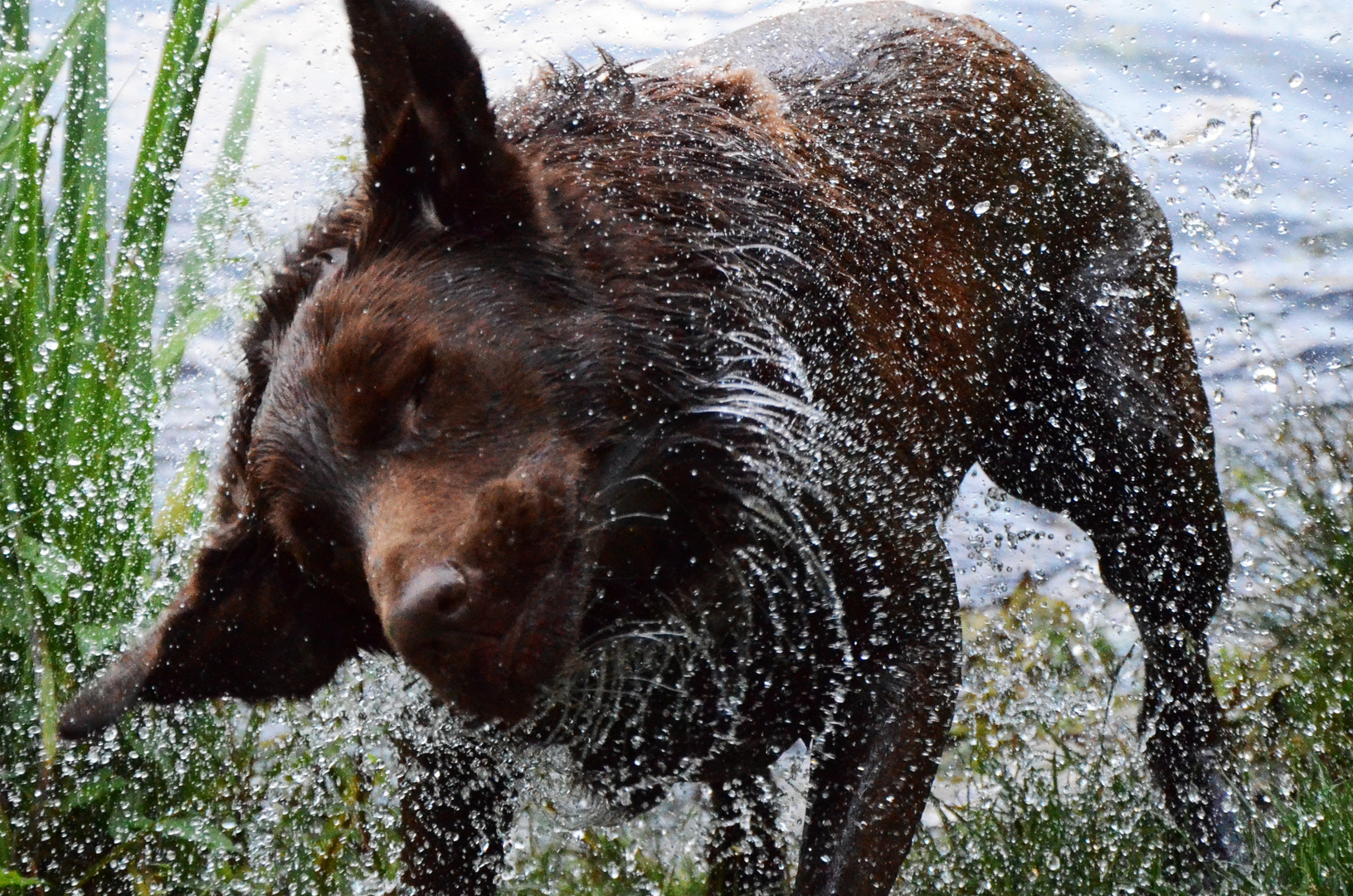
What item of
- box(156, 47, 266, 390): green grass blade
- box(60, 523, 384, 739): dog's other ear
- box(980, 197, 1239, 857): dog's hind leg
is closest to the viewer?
box(60, 523, 384, 739): dog's other ear

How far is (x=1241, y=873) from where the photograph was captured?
3148 mm

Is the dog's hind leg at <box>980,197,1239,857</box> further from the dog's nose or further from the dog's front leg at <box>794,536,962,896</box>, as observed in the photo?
the dog's nose

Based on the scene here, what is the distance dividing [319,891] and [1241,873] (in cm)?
215

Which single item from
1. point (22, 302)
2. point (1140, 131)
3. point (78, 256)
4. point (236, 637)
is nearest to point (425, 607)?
point (236, 637)

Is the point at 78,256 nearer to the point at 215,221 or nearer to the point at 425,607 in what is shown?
the point at 215,221

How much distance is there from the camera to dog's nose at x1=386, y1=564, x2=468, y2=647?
2.10 metres

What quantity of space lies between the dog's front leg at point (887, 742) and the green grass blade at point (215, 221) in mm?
2230

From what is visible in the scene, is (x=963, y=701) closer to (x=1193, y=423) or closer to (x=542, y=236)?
(x=1193, y=423)

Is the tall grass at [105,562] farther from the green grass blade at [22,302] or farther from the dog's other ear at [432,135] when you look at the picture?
the dog's other ear at [432,135]

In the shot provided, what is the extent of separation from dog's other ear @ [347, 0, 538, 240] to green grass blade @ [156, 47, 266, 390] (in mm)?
1607

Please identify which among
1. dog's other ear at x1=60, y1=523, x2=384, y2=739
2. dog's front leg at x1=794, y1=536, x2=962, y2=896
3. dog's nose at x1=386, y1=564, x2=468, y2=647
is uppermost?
dog's nose at x1=386, y1=564, x2=468, y2=647

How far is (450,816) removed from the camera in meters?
3.06

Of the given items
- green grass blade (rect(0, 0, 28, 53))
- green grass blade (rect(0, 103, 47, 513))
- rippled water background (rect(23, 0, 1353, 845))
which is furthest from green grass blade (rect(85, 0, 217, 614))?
rippled water background (rect(23, 0, 1353, 845))

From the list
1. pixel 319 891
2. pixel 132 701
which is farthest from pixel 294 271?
pixel 319 891
